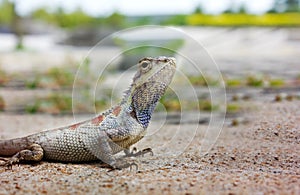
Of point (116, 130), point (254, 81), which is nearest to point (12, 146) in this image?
point (116, 130)

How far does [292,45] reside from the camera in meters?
8.08

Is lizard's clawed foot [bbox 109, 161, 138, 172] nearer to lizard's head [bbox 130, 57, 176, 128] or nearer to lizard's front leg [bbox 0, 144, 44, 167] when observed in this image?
lizard's head [bbox 130, 57, 176, 128]

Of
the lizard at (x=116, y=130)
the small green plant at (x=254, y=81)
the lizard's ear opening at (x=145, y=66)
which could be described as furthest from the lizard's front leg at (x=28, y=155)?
the small green plant at (x=254, y=81)

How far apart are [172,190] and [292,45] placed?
6285 mm

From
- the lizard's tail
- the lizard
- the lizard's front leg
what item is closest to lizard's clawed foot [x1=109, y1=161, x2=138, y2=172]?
the lizard

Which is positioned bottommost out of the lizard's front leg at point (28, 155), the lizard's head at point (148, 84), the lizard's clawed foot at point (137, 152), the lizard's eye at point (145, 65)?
the lizard's front leg at point (28, 155)

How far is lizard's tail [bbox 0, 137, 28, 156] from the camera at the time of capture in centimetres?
309

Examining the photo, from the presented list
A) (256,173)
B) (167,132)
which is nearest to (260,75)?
(167,132)

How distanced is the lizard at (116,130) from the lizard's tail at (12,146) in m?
0.09

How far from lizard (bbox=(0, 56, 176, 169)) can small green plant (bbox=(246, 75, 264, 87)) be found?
317 centimetres

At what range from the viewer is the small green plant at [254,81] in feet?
19.2

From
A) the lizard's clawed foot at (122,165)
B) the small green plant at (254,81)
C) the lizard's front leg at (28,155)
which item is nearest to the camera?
the lizard's clawed foot at (122,165)

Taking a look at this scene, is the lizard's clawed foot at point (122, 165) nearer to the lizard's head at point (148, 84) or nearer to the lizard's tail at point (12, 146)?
the lizard's head at point (148, 84)

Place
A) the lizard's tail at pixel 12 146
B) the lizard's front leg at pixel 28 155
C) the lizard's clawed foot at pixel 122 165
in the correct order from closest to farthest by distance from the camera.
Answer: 1. the lizard's clawed foot at pixel 122 165
2. the lizard's front leg at pixel 28 155
3. the lizard's tail at pixel 12 146
